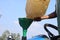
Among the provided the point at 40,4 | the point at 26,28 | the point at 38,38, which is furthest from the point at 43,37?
the point at 40,4

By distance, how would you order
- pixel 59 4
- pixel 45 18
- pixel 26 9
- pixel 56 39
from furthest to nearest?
pixel 45 18
pixel 26 9
pixel 59 4
pixel 56 39

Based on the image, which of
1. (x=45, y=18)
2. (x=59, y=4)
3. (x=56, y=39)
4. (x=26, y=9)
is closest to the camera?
(x=56, y=39)

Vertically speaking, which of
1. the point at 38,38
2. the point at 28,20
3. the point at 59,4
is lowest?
the point at 38,38

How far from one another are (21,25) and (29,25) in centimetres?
6

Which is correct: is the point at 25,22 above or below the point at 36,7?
below

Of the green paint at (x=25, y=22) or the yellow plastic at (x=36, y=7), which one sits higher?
the yellow plastic at (x=36, y=7)

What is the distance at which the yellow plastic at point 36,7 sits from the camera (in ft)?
5.47

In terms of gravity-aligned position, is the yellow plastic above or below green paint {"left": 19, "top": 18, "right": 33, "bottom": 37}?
above

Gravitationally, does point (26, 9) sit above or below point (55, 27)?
above

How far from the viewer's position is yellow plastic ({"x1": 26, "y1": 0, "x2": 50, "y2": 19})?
5.47 ft

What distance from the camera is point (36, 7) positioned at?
1.69m

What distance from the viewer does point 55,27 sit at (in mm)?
1784

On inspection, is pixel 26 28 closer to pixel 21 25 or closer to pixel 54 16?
pixel 21 25

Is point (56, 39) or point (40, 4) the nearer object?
point (56, 39)
